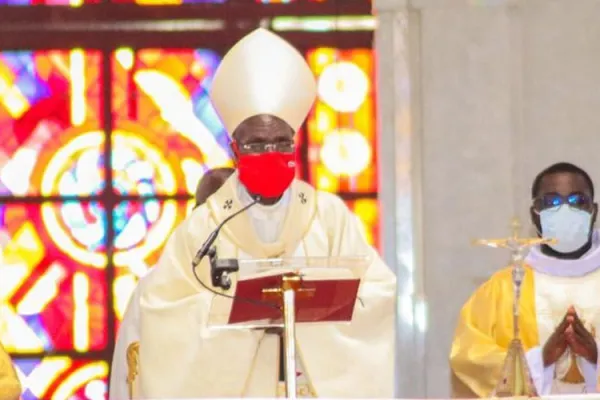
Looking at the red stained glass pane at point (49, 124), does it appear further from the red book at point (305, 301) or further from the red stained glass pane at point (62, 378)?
the red book at point (305, 301)

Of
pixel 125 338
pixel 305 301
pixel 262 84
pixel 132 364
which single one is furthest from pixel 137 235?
pixel 305 301

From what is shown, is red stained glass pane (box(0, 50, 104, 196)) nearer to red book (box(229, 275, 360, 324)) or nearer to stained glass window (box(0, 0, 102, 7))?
stained glass window (box(0, 0, 102, 7))

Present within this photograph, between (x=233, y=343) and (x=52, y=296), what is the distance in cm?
272

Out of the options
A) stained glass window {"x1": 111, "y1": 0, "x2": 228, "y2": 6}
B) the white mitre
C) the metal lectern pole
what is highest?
stained glass window {"x1": 111, "y1": 0, "x2": 228, "y2": 6}

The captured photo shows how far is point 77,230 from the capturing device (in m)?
9.05

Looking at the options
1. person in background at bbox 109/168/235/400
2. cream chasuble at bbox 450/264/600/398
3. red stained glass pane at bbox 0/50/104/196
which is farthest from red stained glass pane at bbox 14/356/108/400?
cream chasuble at bbox 450/264/600/398

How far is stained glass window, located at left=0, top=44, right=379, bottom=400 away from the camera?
8961mm

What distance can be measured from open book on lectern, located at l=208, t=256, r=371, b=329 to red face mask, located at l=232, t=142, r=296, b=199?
67 cm

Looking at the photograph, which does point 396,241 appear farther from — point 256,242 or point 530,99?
point 256,242

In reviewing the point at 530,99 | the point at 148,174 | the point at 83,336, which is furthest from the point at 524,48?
the point at 83,336

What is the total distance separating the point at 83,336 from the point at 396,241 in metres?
1.66

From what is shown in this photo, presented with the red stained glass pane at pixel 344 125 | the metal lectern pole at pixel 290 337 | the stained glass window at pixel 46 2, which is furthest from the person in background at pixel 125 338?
the metal lectern pole at pixel 290 337

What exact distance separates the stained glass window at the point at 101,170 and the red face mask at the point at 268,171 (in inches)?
103

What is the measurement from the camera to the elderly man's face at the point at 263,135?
6.46 metres
